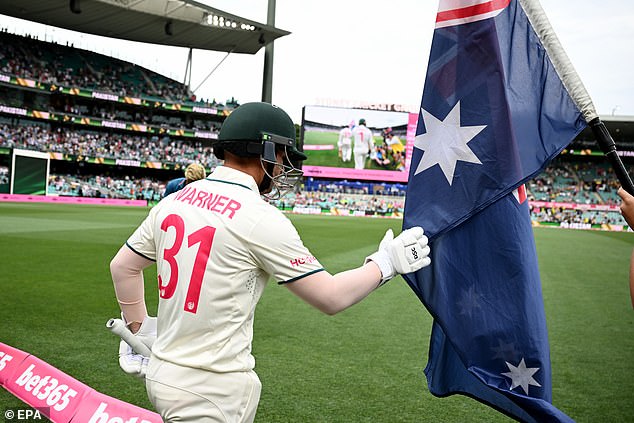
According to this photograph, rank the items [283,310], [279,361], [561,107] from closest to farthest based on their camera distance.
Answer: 1. [561,107]
2. [279,361]
3. [283,310]

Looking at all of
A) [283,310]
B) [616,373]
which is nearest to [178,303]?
[616,373]

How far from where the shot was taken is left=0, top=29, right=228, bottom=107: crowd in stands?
172 ft

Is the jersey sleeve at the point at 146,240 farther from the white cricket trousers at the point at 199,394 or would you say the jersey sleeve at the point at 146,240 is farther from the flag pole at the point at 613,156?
the flag pole at the point at 613,156

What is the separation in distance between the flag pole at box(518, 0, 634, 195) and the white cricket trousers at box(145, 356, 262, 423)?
5.91 feet

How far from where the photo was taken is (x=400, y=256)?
235cm

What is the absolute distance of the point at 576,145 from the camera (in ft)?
201

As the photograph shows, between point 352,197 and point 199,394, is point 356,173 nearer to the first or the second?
point 352,197

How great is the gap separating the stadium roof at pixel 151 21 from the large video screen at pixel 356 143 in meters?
11.7

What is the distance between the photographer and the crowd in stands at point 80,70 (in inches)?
2058

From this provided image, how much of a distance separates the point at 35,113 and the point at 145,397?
52.8 m

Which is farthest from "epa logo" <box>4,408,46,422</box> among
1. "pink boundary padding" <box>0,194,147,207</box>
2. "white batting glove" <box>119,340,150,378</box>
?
"pink boundary padding" <box>0,194,147,207</box>

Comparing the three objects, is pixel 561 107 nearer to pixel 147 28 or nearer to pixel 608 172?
pixel 147 28

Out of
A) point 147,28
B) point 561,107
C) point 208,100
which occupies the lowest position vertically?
point 561,107

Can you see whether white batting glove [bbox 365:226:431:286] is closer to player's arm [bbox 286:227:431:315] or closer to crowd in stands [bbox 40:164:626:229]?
player's arm [bbox 286:227:431:315]
